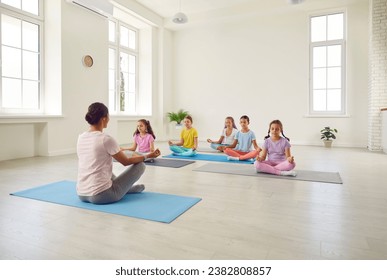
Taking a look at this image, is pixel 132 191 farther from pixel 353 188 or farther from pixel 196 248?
pixel 353 188

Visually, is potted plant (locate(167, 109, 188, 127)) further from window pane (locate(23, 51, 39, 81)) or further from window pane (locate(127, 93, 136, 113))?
window pane (locate(23, 51, 39, 81))

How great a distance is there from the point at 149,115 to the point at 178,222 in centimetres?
673

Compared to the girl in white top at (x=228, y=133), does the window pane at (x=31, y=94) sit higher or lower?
higher

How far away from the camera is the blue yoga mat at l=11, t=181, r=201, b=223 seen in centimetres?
220

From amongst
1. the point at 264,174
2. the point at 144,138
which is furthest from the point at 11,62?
the point at 264,174

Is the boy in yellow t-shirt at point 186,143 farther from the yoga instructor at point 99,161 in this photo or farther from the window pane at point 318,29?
the window pane at point 318,29

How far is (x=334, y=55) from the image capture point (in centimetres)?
745

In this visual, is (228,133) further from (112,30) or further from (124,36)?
(124,36)

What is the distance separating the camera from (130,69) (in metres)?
8.38

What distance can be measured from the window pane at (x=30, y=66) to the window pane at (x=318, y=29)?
6493 millimetres

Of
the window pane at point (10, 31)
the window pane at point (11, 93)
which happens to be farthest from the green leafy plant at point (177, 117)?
the window pane at point (10, 31)

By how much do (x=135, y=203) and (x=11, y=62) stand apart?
415 cm

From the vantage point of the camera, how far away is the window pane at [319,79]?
7589 mm

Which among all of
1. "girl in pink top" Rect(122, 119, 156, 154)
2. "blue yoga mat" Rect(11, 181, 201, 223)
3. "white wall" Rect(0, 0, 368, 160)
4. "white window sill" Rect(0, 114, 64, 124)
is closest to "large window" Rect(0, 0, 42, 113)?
"white wall" Rect(0, 0, 368, 160)
